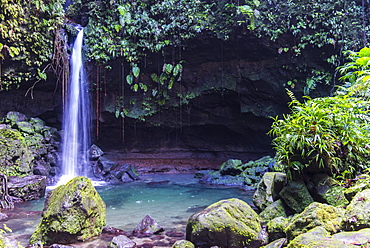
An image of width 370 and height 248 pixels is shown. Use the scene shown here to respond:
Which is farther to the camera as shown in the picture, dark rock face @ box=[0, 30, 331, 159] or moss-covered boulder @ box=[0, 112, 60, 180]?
dark rock face @ box=[0, 30, 331, 159]

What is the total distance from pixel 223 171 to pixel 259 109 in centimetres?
452

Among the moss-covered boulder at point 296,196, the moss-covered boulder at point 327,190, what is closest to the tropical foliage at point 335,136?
the moss-covered boulder at point 327,190

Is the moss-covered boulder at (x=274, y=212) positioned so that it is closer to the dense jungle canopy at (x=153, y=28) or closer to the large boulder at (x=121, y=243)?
the large boulder at (x=121, y=243)

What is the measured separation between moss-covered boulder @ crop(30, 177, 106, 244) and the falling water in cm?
877

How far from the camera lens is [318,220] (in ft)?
9.02

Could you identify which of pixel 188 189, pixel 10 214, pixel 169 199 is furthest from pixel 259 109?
pixel 10 214

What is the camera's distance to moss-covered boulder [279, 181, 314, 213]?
4.75 metres

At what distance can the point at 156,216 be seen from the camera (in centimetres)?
655

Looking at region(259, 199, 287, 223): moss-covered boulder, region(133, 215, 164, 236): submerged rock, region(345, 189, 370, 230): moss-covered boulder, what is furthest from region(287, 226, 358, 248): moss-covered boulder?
region(133, 215, 164, 236): submerged rock

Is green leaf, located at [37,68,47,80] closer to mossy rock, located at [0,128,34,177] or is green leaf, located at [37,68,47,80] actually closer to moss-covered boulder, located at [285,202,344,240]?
mossy rock, located at [0,128,34,177]

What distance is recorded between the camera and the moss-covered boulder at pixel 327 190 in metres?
4.31

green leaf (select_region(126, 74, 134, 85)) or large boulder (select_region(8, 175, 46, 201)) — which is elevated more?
green leaf (select_region(126, 74, 134, 85))

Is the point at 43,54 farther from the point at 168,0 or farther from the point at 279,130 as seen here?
the point at 279,130

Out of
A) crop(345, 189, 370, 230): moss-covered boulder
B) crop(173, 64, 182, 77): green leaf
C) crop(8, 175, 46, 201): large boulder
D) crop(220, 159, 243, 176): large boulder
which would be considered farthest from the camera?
crop(173, 64, 182, 77): green leaf
